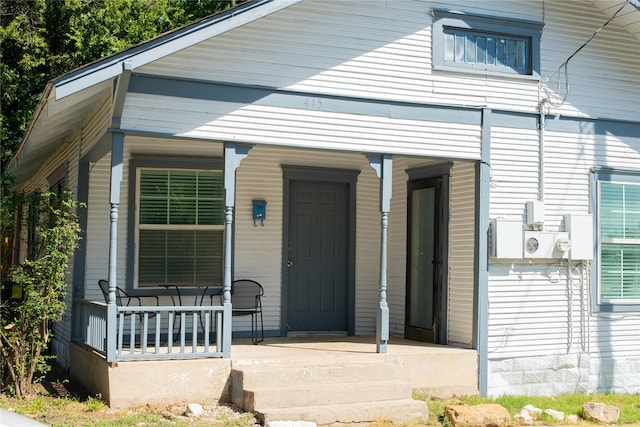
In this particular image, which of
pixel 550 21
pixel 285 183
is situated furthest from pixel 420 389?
pixel 550 21

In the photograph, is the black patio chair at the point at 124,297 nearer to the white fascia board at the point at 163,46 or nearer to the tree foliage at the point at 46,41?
the white fascia board at the point at 163,46

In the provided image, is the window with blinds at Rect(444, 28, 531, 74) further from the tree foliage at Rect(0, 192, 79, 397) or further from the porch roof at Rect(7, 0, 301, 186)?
the tree foliage at Rect(0, 192, 79, 397)

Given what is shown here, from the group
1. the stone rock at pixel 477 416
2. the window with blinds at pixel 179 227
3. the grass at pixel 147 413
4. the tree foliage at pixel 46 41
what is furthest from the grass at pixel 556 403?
the tree foliage at pixel 46 41

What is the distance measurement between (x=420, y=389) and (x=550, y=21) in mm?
5022

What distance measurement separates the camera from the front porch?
8305 mm

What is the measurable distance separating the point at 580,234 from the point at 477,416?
3358mm

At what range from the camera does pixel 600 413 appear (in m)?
8.85

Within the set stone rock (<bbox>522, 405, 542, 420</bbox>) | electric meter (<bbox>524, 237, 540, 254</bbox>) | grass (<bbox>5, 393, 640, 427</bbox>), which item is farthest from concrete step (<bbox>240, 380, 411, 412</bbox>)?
electric meter (<bbox>524, 237, 540, 254</bbox>)

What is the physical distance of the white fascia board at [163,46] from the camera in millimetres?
7770

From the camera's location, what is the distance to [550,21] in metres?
10.6

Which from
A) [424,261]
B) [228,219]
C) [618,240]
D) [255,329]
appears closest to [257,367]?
[228,219]

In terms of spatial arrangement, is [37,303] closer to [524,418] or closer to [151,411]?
[151,411]

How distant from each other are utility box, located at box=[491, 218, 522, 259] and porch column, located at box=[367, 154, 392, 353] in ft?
4.72

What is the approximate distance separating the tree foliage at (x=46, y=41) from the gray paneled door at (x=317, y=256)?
8615mm
